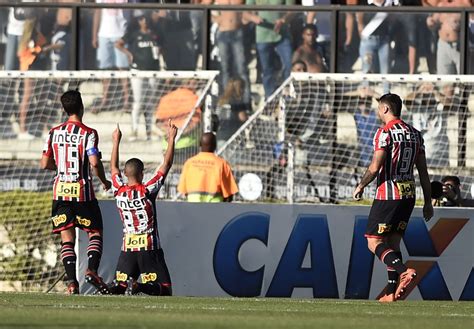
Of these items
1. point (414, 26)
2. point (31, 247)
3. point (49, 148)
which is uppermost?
point (414, 26)

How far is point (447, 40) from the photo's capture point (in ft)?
62.2

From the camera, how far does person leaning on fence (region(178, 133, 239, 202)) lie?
17188mm

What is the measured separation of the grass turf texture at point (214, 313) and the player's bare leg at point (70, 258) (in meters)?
0.46

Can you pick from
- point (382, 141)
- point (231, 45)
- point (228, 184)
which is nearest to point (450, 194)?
point (228, 184)

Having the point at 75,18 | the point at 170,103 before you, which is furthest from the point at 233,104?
the point at 75,18

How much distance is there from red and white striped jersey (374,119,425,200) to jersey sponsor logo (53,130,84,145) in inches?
116

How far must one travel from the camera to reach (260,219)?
1661 centimetres

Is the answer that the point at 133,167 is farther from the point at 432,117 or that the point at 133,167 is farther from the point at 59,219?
the point at 432,117

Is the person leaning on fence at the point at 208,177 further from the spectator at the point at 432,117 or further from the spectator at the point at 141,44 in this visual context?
the spectator at the point at 432,117

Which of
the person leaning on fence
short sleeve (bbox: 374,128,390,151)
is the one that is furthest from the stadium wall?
short sleeve (bbox: 374,128,390,151)

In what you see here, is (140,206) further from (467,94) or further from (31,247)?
(467,94)

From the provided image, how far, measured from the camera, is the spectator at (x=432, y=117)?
60.3 feet

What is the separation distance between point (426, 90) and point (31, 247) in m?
5.30

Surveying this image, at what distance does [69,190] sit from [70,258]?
675 mm
